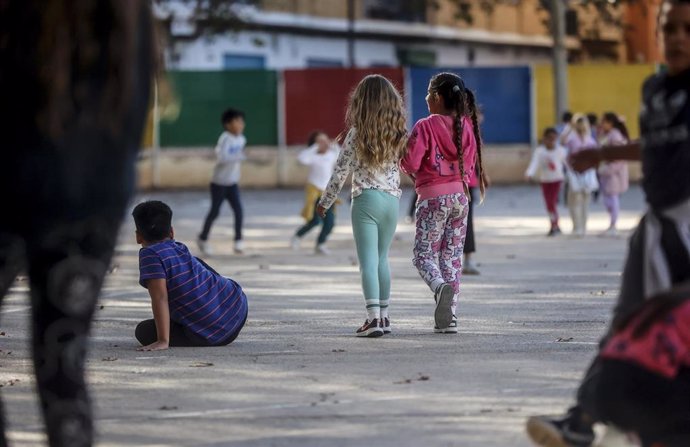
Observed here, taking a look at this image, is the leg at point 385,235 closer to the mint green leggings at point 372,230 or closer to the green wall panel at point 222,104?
the mint green leggings at point 372,230

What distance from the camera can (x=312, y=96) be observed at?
3716 cm

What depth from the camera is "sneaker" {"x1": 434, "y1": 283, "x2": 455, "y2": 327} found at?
10281 millimetres

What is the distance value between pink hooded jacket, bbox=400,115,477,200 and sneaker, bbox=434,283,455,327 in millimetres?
766

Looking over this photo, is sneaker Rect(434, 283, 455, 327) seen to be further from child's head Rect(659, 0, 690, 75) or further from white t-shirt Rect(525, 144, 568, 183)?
white t-shirt Rect(525, 144, 568, 183)

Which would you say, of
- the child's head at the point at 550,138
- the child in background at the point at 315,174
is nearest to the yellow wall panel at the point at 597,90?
the child's head at the point at 550,138

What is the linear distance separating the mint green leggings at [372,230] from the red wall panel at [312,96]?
26.6 metres

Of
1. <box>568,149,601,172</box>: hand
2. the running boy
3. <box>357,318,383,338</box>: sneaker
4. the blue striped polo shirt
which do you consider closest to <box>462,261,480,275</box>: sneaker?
<box>357,318,383,338</box>: sneaker

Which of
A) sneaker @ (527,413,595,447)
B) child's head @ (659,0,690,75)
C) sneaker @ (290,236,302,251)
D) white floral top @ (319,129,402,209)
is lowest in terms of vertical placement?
sneaker @ (290,236,302,251)

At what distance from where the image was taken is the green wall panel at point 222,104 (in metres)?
36.8

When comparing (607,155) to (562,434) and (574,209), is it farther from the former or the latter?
(574,209)

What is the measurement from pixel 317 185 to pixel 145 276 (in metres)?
10.5

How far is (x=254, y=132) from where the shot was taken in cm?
3728

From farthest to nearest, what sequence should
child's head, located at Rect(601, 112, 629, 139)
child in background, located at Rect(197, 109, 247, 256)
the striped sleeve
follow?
child's head, located at Rect(601, 112, 629, 139)
child in background, located at Rect(197, 109, 247, 256)
the striped sleeve

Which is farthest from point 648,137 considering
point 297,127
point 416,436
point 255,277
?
point 297,127
